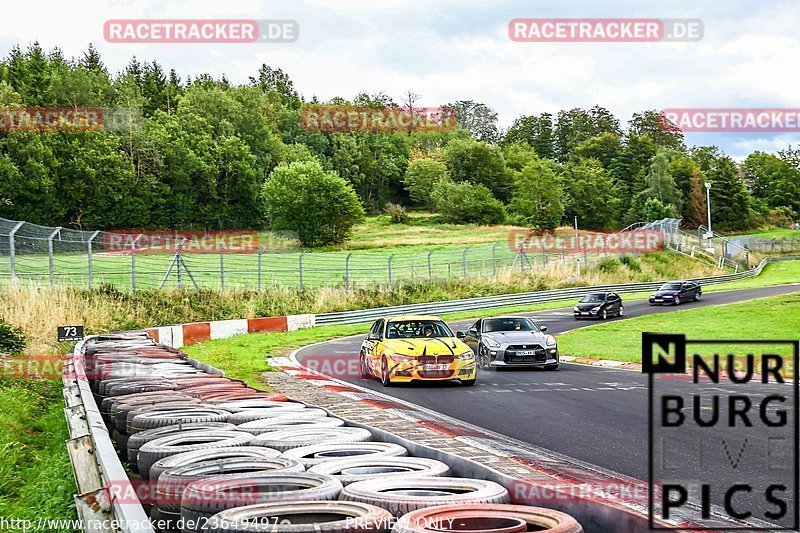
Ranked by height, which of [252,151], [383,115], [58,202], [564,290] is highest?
[383,115]

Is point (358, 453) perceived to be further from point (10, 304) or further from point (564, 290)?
point (564, 290)

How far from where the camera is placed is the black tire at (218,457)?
17.5 ft

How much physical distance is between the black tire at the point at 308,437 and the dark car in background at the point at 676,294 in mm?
40129

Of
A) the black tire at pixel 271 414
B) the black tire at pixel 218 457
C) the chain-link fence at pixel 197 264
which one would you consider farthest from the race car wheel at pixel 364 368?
the black tire at pixel 218 457

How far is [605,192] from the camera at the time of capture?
116m

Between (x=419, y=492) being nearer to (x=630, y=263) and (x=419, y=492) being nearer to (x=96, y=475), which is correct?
(x=96, y=475)

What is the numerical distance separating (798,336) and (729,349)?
3831 millimetres

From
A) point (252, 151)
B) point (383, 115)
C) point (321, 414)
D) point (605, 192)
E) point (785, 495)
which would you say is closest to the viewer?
point (785, 495)

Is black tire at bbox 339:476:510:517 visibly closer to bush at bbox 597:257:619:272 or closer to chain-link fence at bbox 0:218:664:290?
chain-link fence at bbox 0:218:664:290

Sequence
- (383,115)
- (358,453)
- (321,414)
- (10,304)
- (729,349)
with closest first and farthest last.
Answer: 1. (358,453)
2. (321,414)
3. (10,304)
4. (729,349)
5. (383,115)

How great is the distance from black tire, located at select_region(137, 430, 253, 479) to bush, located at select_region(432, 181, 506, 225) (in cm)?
9668

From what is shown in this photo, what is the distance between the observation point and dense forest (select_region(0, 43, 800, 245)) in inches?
3285

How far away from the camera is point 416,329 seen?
17688 millimetres

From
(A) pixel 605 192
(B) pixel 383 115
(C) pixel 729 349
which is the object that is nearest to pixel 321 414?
(C) pixel 729 349
